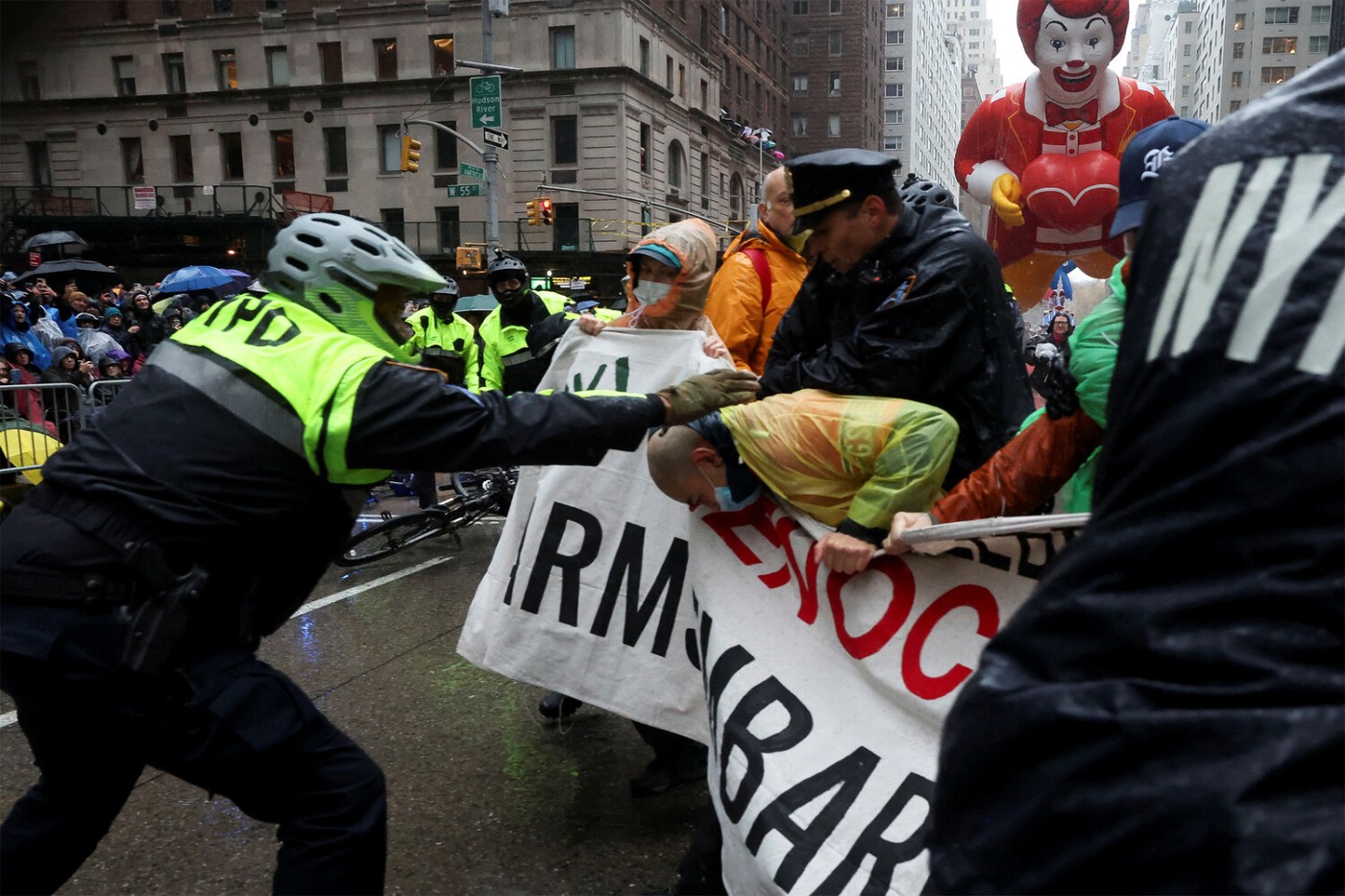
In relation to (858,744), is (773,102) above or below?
above

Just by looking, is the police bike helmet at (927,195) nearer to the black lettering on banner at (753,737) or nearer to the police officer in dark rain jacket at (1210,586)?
the black lettering on banner at (753,737)

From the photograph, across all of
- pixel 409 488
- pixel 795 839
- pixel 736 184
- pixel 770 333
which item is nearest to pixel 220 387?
pixel 795 839

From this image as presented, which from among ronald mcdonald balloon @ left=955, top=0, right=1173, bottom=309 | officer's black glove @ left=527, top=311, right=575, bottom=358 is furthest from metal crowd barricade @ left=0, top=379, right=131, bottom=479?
ronald mcdonald balloon @ left=955, top=0, right=1173, bottom=309

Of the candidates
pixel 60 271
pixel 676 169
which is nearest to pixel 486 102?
pixel 60 271

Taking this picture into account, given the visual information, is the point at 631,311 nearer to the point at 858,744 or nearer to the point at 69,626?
the point at 858,744

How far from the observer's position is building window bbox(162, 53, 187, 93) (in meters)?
45.3

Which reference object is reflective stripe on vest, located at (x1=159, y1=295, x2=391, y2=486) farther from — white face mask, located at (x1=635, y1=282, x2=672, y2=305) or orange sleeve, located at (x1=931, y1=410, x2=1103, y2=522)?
white face mask, located at (x1=635, y1=282, x2=672, y2=305)

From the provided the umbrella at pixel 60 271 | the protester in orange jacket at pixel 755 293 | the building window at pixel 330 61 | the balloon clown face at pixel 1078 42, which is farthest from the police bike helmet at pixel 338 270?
the building window at pixel 330 61

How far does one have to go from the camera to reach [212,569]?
2.23m

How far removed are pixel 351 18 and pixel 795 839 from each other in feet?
159

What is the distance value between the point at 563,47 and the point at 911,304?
43.8 meters

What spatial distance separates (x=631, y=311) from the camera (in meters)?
4.20

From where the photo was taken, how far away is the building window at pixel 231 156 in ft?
148

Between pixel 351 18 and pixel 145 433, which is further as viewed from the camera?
pixel 351 18
